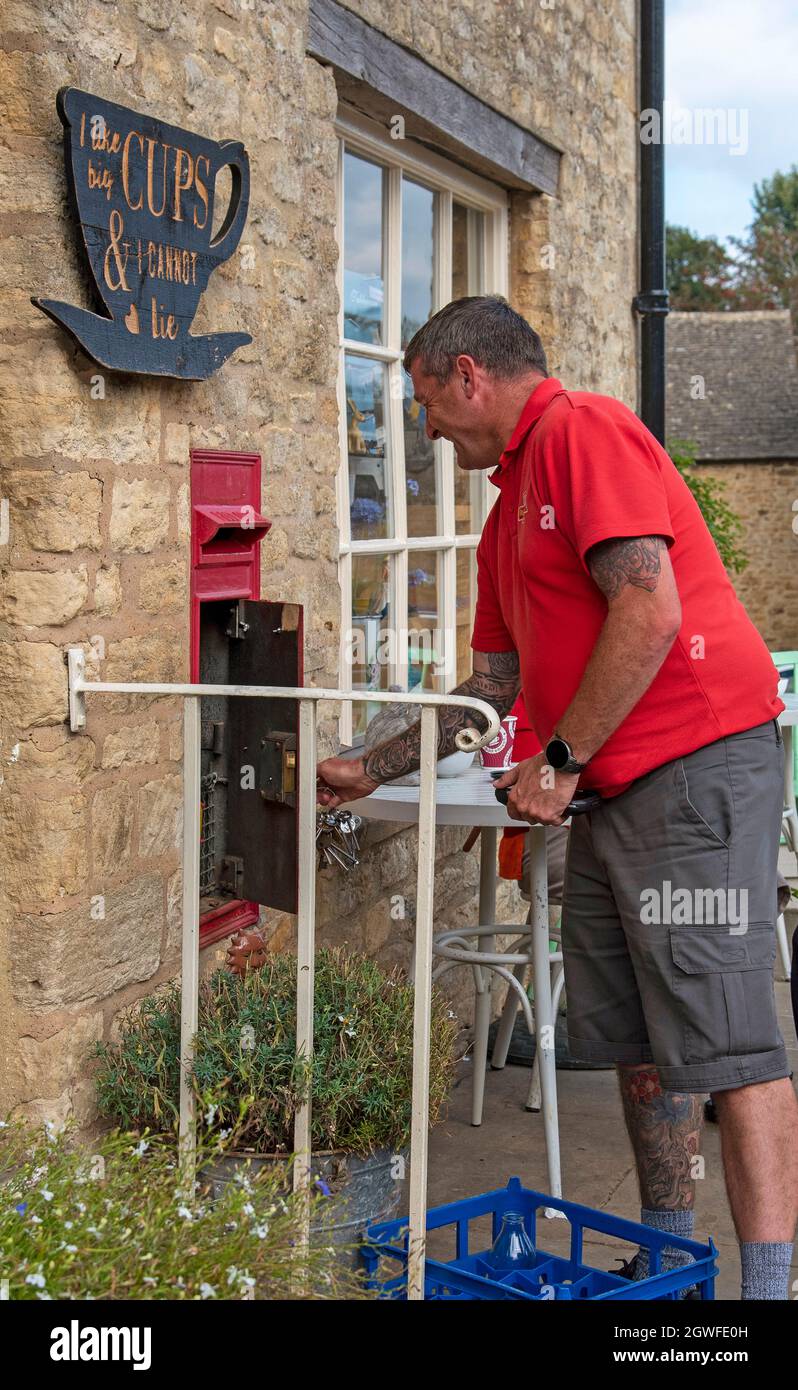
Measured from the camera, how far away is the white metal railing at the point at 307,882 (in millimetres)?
2404

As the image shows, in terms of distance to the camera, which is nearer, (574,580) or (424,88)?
(574,580)

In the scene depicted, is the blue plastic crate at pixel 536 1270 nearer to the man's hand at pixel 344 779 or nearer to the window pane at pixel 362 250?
the man's hand at pixel 344 779

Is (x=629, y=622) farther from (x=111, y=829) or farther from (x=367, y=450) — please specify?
(x=367, y=450)

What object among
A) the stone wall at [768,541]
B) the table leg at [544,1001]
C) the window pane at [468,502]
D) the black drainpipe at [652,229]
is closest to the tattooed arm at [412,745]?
the table leg at [544,1001]

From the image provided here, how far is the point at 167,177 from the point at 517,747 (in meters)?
1.54

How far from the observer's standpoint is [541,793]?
8.76 feet

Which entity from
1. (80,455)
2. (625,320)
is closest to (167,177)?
(80,455)

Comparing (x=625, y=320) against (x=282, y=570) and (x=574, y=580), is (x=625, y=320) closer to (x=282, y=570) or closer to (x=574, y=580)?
(x=282, y=570)

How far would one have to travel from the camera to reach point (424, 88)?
4418 millimetres

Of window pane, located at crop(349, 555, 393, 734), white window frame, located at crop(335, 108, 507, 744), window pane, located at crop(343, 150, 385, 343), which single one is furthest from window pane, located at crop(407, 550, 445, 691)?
window pane, located at crop(343, 150, 385, 343)

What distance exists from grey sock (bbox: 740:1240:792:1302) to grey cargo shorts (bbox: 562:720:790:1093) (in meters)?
0.29

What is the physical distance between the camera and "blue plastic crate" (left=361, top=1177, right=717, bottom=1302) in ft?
8.52

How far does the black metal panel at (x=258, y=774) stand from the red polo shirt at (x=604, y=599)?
473mm

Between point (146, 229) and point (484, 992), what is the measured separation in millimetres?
2409
